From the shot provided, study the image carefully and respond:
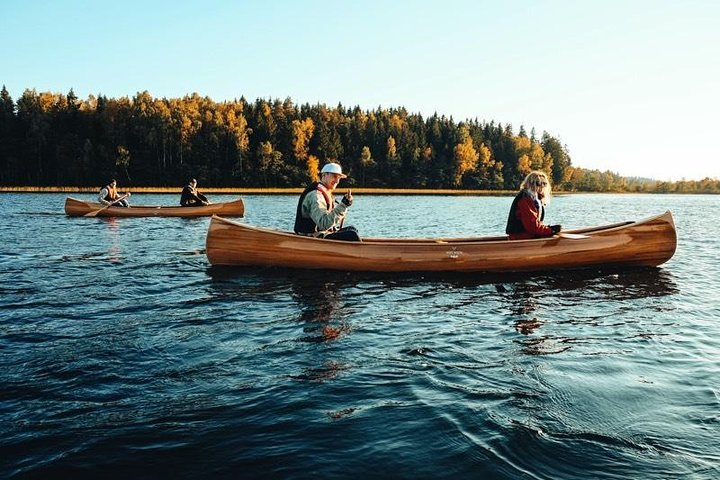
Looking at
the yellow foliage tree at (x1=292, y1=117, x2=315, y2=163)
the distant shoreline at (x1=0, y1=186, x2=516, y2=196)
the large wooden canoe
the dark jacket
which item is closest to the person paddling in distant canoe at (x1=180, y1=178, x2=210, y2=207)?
the dark jacket

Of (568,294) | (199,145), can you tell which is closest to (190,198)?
(568,294)

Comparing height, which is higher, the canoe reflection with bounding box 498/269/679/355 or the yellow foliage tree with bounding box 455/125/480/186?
the yellow foliage tree with bounding box 455/125/480/186

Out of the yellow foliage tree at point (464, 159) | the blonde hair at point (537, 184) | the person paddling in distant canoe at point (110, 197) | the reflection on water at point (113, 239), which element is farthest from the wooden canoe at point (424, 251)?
the yellow foliage tree at point (464, 159)

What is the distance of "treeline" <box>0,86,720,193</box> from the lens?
92.6 m

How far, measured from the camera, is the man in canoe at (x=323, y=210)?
11.0m

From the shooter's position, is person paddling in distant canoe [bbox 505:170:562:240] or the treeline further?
the treeline

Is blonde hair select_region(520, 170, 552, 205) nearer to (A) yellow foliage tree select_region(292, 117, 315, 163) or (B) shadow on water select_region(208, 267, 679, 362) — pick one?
(B) shadow on water select_region(208, 267, 679, 362)

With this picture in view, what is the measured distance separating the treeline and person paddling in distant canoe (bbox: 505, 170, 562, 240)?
3462 inches

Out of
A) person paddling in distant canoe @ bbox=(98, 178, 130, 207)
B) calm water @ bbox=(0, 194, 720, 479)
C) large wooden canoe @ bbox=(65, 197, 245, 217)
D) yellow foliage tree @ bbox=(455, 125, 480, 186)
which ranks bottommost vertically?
calm water @ bbox=(0, 194, 720, 479)

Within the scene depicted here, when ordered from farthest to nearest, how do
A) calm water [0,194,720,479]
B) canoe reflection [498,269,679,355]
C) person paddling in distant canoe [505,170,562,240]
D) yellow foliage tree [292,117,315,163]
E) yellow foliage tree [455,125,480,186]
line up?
yellow foliage tree [455,125,480,186] → yellow foliage tree [292,117,315,163] → person paddling in distant canoe [505,170,562,240] → canoe reflection [498,269,679,355] → calm water [0,194,720,479]

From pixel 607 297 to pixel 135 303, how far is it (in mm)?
8044

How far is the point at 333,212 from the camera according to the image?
10875mm

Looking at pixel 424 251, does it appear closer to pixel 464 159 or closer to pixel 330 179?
pixel 330 179

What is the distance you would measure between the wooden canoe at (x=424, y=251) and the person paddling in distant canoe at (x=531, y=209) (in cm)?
26
